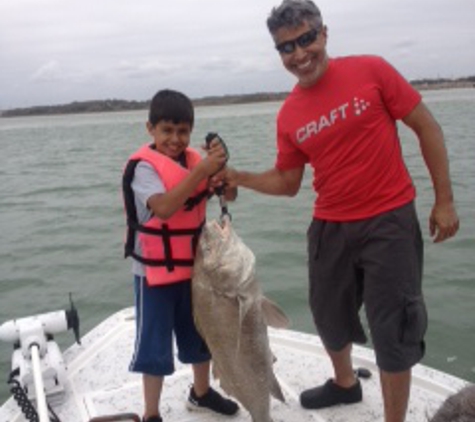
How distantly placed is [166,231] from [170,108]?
0.71 meters

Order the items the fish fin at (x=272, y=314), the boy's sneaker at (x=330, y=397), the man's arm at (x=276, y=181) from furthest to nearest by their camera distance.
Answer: the boy's sneaker at (x=330, y=397), the man's arm at (x=276, y=181), the fish fin at (x=272, y=314)

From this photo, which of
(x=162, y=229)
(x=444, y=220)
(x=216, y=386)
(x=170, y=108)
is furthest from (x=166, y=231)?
(x=444, y=220)

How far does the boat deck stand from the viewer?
417 cm

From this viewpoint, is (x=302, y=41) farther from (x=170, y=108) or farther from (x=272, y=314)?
(x=272, y=314)

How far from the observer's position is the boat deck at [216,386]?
4172mm

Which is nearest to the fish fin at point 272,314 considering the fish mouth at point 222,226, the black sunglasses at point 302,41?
the fish mouth at point 222,226

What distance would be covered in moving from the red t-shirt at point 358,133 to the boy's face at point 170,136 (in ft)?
2.25

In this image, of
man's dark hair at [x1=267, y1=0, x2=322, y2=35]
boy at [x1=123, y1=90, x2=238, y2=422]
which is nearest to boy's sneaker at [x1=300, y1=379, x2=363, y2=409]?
boy at [x1=123, y1=90, x2=238, y2=422]

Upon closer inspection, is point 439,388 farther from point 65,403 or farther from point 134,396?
point 65,403

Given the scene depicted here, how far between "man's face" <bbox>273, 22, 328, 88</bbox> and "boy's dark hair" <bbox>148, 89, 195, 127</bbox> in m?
0.63

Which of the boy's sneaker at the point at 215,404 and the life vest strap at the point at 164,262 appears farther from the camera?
the boy's sneaker at the point at 215,404

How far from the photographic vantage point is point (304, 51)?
141 inches

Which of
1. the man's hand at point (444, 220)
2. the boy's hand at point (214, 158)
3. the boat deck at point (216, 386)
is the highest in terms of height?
the boy's hand at point (214, 158)

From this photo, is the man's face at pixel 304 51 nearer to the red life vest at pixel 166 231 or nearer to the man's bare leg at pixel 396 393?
the red life vest at pixel 166 231
